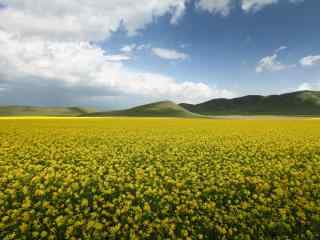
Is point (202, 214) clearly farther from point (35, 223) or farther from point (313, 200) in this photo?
point (35, 223)

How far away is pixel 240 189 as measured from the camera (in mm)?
8867

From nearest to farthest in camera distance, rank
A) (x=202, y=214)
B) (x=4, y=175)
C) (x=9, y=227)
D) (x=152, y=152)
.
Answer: (x=9, y=227) < (x=202, y=214) < (x=4, y=175) < (x=152, y=152)

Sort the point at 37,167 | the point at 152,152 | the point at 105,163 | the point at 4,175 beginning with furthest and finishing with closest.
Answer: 1. the point at 152,152
2. the point at 105,163
3. the point at 37,167
4. the point at 4,175

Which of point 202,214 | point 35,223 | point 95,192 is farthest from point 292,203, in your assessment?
point 35,223

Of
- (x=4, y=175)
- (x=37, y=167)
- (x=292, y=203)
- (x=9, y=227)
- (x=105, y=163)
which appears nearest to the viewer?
(x=9, y=227)

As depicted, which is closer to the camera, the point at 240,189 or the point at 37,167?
the point at 240,189

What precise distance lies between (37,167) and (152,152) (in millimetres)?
7482

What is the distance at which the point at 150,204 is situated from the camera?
7.51 meters

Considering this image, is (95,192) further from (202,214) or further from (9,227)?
(202,214)

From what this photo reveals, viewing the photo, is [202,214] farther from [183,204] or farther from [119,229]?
[119,229]

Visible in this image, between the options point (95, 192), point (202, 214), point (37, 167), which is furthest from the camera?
point (37, 167)

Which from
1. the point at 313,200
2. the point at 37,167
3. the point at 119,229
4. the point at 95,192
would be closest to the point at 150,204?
the point at 119,229

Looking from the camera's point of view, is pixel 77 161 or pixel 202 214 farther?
pixel 77 161

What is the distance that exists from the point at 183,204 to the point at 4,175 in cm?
853
